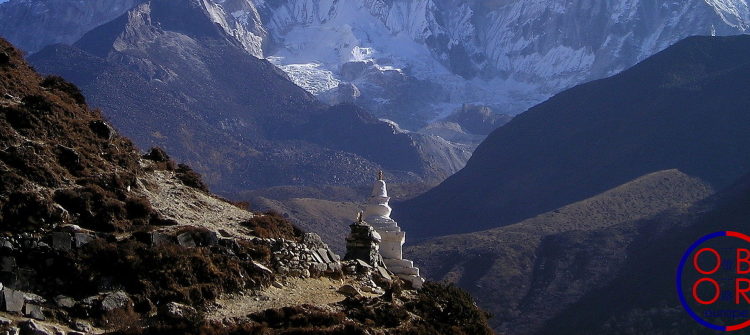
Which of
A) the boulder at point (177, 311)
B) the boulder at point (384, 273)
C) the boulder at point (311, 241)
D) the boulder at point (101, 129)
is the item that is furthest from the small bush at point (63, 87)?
the boulder at point (177, 311)

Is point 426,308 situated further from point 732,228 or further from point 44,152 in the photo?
point 732,228

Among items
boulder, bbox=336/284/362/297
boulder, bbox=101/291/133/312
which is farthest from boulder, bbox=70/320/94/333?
boulder, bbox=336/284/362/297

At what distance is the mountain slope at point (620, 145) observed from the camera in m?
157

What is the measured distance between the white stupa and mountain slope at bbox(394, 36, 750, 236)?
109 metres

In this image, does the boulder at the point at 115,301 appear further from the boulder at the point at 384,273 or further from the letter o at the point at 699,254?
the letter o at the point at 699,254

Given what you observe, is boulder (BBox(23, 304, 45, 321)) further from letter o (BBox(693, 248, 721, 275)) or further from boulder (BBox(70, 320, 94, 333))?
letter o (BBox(693, 248, 721, 275))

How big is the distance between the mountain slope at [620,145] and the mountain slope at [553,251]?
12908mm

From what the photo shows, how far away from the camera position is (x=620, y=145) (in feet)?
560

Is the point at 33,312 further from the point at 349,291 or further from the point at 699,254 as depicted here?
the point at 699,254

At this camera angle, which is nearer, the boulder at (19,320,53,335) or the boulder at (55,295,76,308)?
the boulder at (19,320,53,335)

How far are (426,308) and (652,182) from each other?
4642 inches

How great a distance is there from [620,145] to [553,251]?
188 feet

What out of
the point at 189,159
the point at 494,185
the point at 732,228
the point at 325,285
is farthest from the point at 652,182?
the point at 325,285

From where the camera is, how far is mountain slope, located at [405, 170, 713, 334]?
348 ft
